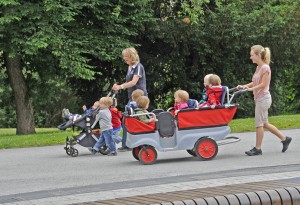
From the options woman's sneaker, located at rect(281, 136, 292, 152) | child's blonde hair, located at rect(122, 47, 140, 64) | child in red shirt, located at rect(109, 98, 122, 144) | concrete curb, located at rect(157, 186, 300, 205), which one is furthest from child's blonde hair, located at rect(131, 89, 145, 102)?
concrete curb, located at rect(157, 186, 300, 205)

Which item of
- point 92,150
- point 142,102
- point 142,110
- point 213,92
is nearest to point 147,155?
point 142,110

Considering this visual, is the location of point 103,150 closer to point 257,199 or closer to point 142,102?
point 142,102

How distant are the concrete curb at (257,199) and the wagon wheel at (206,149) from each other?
5.24 metres

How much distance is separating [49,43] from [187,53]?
10111 mm

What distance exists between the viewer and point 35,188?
29.2 ft

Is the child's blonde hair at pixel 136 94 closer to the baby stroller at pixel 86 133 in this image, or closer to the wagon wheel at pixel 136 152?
the wagon wheel at pixel 136 152

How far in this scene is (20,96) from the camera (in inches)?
1152

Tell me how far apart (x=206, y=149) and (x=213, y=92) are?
92cm

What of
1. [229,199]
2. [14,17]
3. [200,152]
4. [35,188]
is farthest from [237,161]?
[14,17]

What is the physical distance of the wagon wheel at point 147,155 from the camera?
11281mm

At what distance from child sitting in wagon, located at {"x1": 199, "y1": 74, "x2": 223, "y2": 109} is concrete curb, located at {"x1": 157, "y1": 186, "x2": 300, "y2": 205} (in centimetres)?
561

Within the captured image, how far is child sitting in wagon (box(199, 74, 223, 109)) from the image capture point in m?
11.9

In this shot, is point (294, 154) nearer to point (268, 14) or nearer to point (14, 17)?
point (14, 17)

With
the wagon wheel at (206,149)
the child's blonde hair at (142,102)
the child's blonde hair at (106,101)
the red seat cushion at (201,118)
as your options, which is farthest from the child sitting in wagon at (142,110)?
the child's blonde hair at (106,101)
